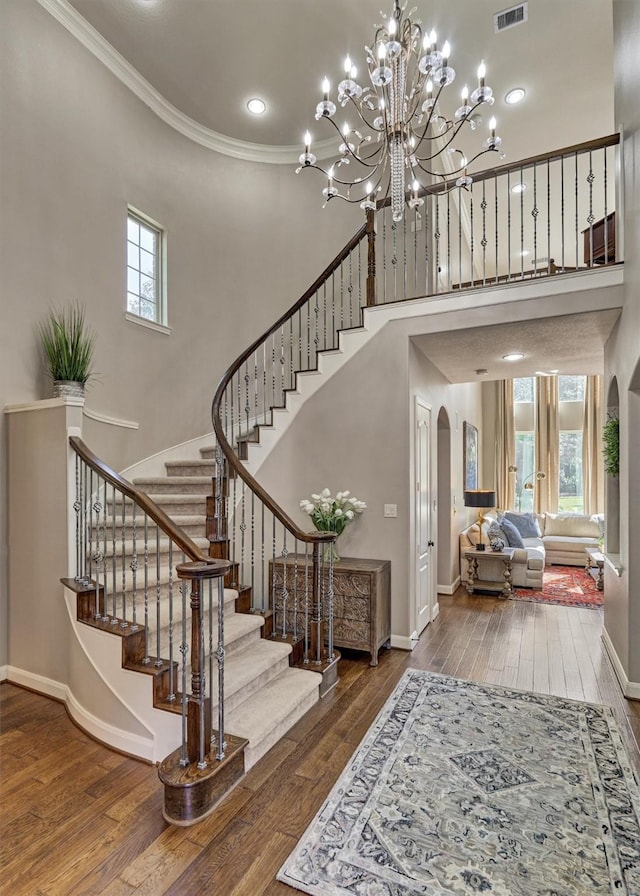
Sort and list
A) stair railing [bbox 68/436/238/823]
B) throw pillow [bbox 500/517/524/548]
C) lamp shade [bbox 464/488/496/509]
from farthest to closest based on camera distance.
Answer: throw pillow [bbox 500/517/524/548], lamp shade [bbox 464/488/496/509], stair railing [bbox 68/436/238/823]

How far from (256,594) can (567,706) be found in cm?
271

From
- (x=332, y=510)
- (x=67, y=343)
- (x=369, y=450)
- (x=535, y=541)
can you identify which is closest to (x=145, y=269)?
(x=67, y=343)

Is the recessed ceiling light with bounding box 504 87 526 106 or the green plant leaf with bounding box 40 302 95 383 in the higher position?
the recessed ceiling light with bounding box 504 87 526 106

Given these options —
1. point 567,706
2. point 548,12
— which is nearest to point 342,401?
point 567,706

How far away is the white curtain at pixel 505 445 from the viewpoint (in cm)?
978

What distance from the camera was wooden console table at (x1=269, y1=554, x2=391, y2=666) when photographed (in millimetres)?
3826

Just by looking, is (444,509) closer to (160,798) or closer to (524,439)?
(160,798)

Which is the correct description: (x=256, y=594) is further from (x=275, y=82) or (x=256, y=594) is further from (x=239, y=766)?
(x=275, y=82)

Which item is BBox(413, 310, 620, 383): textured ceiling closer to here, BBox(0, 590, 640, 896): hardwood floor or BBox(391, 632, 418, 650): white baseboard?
BBox(391, 632, 418, 650): white baseboard

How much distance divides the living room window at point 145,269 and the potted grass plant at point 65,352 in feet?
2.58

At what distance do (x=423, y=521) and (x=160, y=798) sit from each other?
10.5 ft

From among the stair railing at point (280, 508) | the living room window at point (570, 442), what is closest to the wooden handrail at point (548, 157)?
the stair railing at point (280, 508)

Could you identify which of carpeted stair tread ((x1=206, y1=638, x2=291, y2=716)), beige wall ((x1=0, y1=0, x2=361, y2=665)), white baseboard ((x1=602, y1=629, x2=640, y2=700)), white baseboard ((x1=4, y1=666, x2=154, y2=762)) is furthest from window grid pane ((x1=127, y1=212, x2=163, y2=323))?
white baseboard ((x1=602, y1=629, x2=640, y2=700))

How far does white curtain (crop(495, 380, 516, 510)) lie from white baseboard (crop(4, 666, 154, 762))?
28.2ft
